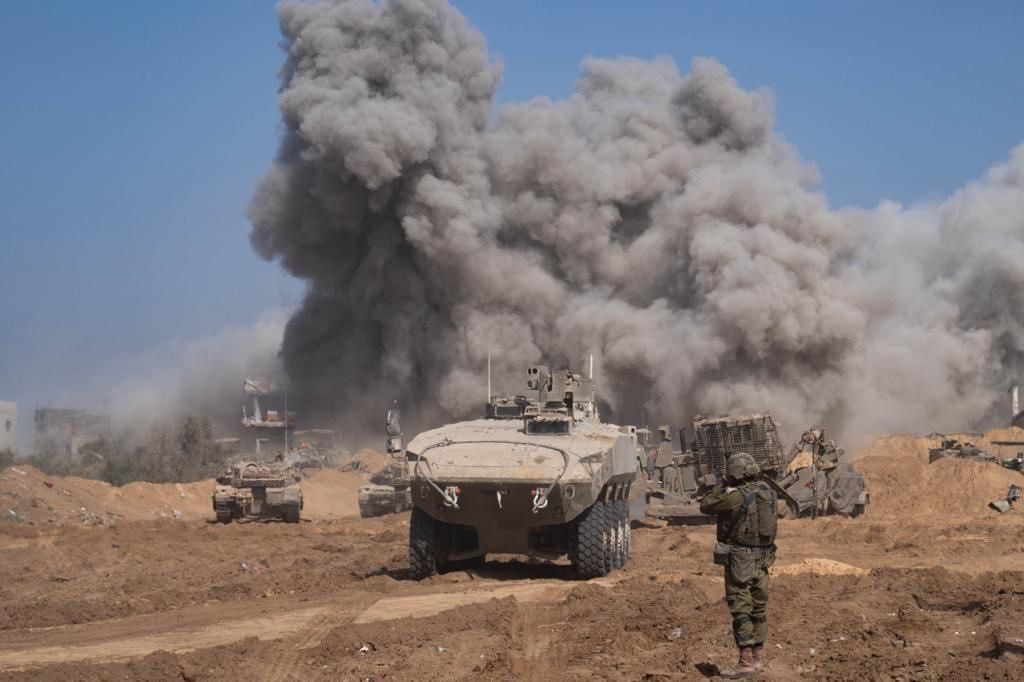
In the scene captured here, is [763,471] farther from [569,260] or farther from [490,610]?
[569,260]

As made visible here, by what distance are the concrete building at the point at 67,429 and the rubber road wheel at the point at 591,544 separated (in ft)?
122

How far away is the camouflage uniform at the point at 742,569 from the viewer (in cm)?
802

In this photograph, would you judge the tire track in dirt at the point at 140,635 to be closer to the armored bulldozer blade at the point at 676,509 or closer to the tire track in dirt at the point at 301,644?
the tire track in dirt at the point at 301,644

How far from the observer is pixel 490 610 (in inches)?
442

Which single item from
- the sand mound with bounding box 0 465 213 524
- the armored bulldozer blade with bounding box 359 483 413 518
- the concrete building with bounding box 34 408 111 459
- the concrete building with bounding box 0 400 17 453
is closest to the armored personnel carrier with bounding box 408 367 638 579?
the armored bulldozer blade with bounding box 359 483 413 518

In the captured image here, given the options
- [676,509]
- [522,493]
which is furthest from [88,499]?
[522,493]

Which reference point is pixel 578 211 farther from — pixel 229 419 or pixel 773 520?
pixel 773 520

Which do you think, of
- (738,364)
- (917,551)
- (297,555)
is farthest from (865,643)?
(738,364)

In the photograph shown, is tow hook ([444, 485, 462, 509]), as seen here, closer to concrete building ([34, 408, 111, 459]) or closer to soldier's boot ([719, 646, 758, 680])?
soldier's boot ([719, 646, 758, 680])

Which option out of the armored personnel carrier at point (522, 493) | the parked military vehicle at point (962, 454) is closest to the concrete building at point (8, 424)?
the parked military vehicle at point (962, 454)

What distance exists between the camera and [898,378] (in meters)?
40.8

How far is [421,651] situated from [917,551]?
9684 millimetres

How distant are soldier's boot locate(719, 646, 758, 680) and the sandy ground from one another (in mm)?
223

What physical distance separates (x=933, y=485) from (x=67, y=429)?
42362 millimetres
